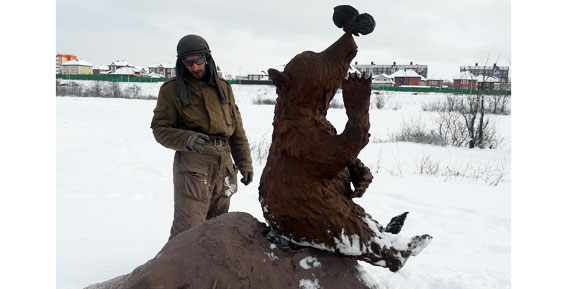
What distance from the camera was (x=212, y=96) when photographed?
2566mm

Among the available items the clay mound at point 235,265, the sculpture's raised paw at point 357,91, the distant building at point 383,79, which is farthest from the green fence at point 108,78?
the sculpture's raised paw at point 357,91

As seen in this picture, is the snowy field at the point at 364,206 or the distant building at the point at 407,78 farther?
the distant building at the point at 407,78

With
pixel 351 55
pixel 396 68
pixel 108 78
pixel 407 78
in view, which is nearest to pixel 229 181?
pixel 351 55

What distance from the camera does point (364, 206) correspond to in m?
4.81

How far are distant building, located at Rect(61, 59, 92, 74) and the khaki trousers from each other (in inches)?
2080

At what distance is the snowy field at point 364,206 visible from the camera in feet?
10.3

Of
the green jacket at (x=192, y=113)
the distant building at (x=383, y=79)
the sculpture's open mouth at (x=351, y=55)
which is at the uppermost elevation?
the distant building at (x=383, y=79)

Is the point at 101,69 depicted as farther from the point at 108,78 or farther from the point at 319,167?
the point at 319,167

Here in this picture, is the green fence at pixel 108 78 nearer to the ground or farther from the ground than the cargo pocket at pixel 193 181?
farther from the ground

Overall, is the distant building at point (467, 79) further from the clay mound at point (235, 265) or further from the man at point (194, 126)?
the clay mound at point (235, 265)

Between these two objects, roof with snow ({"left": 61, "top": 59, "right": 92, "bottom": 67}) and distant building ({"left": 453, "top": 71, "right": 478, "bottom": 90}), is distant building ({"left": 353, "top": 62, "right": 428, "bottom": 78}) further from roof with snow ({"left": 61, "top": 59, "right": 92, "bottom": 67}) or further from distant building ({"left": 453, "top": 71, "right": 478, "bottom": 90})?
roof with snow ({"left": 61, "top": 59, "right": 92, "bottom": 67})

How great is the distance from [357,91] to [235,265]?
2.85 ft

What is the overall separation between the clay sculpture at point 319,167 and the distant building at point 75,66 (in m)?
53.8

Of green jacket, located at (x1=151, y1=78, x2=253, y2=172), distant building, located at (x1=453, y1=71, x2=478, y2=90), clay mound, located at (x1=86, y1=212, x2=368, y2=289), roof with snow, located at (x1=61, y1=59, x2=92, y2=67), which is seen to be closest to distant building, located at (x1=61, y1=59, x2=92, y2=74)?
roof with snow, located at (x1=61, y1=59, x2=92, y2=67)
